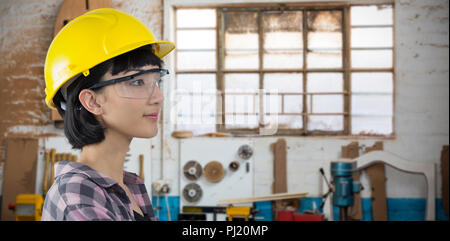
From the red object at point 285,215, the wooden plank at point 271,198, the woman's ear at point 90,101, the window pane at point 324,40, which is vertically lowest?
the red object at point 285,215

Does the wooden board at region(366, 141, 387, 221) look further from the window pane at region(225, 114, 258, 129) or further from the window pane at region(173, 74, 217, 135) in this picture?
the window pane at region(173, 74, 217, 135)

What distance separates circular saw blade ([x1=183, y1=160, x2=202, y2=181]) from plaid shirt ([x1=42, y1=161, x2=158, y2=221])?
2.51m

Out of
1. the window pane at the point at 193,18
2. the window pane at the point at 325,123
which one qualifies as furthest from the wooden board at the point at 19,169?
the window pane at the point at 325,123

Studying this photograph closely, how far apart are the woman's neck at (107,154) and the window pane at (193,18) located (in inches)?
113

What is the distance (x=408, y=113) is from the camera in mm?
3377

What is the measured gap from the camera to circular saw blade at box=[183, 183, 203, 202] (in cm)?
337

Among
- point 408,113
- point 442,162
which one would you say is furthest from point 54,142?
point 442,162

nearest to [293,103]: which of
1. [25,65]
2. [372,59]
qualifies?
[372,59]

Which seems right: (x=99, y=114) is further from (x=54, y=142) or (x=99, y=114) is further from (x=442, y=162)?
(x=442, y=162)

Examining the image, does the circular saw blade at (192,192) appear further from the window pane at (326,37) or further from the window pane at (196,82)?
the window pane at (326,37)

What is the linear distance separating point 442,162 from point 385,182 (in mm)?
491

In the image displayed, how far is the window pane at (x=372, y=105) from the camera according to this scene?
11.5 ft

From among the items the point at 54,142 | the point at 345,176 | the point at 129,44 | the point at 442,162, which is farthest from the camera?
the point at 54,142

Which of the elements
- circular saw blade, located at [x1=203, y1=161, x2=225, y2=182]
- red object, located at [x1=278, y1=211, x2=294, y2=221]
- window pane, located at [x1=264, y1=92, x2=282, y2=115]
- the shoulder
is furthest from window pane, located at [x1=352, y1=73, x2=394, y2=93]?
the shoulder
